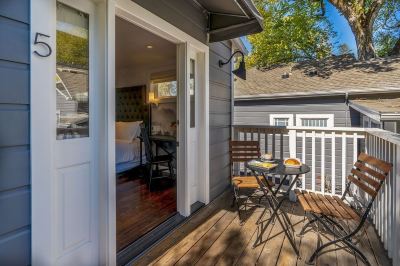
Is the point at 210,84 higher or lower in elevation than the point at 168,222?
higher

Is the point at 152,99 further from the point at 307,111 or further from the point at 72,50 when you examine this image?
the point at 72,50

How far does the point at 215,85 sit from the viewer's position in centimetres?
370

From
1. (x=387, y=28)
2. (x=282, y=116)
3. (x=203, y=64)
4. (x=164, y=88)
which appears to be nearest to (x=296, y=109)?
(x=282, y=116)

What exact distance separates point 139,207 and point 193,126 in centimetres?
133

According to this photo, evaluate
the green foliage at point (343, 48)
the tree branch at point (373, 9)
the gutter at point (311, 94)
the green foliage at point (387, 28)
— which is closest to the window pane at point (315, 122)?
the gutter at point (311, 94)

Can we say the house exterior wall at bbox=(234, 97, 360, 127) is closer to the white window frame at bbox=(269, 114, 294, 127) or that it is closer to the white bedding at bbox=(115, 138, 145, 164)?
the white window frame at bbox=(269, 114, 294, 127)

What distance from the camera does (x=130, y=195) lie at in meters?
3.68

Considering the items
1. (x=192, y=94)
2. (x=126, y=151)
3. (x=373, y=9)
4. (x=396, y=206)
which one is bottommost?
(x=396, y=206)

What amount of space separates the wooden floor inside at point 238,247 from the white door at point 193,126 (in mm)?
473

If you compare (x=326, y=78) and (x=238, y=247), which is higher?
(x=326, y=78)

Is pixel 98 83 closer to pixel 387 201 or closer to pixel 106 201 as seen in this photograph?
pixel 106 201

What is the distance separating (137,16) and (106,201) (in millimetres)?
1601

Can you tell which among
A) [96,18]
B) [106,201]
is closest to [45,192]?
[106,201]

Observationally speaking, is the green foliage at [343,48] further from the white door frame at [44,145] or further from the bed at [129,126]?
the white door frame at [44,145]
